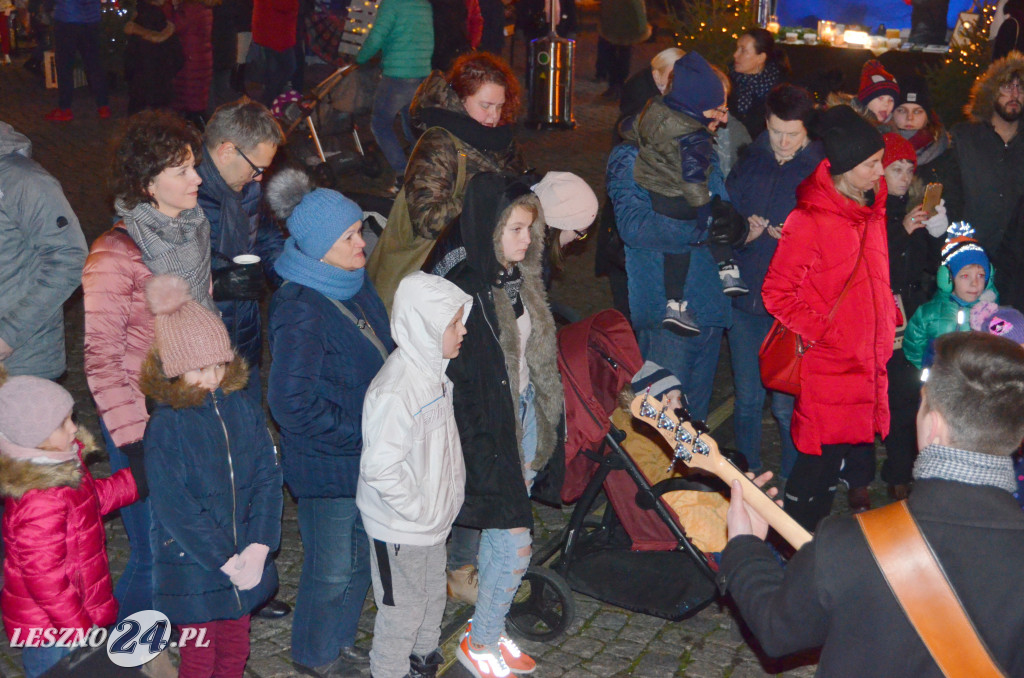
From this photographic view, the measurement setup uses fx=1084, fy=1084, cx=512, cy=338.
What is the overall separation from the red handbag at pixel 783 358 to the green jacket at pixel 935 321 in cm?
80

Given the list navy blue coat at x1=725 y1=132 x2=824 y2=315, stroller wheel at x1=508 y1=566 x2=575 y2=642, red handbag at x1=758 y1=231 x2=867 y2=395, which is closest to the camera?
stroller wheel at x1=508 y1=566 x2=575 y2=642

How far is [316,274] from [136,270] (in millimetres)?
A: 761

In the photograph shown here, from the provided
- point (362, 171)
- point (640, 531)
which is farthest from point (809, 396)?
point (362, 171)

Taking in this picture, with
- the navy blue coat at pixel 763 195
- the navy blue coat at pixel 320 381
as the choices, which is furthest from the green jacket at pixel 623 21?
the navy blue coat at pixel 320 381

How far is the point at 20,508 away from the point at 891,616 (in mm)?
2765

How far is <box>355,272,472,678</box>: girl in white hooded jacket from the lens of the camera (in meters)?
3.86

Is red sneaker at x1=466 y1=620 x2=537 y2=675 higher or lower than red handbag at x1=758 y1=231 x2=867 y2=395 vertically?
lower

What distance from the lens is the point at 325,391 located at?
414cm

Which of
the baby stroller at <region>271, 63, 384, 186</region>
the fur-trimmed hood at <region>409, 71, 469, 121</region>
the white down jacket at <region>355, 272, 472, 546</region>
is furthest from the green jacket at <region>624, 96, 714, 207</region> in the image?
the baby stroller at <region>271, 63, 384, 186</region>

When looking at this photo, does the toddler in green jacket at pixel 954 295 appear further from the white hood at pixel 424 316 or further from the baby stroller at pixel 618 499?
the white hood at pixel 424 316

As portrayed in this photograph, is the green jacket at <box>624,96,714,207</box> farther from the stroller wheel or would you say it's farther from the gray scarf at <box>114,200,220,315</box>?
the gray scarf at <box>114,200,220,315</box>

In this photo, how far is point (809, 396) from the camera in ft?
17.0

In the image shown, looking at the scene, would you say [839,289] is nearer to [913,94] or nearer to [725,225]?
[725,225]

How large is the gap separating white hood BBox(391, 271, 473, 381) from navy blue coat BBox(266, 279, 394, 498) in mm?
324
